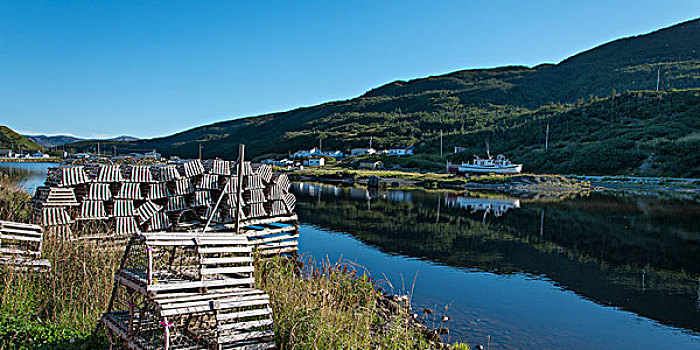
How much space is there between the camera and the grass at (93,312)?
6141mm

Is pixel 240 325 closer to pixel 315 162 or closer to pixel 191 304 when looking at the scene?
pixel 191 304

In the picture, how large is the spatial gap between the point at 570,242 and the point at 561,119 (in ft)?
267

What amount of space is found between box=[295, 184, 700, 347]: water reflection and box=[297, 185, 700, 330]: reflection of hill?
4 cm

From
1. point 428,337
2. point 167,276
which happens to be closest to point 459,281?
point 428,337

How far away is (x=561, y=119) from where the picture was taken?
316ft

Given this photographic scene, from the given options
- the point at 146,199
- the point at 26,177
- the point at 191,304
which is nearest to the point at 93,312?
the point at 191,304

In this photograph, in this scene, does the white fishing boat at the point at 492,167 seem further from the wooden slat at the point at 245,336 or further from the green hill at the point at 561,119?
the wooden slat at the point at 245,336

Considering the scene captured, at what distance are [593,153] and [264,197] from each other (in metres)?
68.7

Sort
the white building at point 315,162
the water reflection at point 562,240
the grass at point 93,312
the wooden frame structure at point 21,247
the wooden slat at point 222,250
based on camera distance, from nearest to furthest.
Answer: the wooden slat at point 222,250 → the grass at point 93,312 → the wooden frame structure at point 21,247 → the water reflection at point 562,240 → the white building at point 315,162

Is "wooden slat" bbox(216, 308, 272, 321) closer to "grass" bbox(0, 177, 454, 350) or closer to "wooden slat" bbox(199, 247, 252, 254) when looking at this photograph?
"grass" bbox(0, 177, 454, 350)

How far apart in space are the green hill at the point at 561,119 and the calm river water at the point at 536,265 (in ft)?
124

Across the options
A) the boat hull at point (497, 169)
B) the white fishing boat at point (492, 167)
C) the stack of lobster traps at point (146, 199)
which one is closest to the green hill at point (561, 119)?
the boat hull at point (497, 169)

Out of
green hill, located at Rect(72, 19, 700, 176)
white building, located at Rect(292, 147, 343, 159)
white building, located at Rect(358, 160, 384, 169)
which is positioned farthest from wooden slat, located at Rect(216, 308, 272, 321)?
white building, located at Rect(292, 147, 343, 159)

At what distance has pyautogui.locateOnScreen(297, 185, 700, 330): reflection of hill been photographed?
14758 mm
